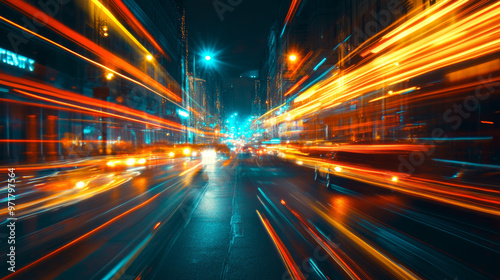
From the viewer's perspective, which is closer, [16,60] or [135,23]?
[16,60]

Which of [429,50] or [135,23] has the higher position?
[135,23]

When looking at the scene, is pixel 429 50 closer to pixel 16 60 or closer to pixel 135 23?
pixel 16 60

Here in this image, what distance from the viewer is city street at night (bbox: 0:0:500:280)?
442 centimetres

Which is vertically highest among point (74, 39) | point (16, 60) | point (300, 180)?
point (74, 39)

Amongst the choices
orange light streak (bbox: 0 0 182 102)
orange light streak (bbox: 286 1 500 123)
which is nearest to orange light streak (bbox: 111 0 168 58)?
orange light streak (bbox: 0 0 182 102)

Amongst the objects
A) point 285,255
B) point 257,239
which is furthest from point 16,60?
point 285,255

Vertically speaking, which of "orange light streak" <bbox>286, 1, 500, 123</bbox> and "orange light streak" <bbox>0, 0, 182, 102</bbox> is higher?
"orange light streak" <bbox>0, 0, 182, 102</bbox>

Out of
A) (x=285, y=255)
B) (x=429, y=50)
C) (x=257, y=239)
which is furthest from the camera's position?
(x=429, y=50)

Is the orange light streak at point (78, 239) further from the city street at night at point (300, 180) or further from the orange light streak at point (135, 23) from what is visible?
the orange light streak at point (135, 23)

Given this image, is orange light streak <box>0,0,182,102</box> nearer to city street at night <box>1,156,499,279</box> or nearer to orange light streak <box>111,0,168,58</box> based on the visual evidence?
orange light streak <box>111,0,168,58</box>

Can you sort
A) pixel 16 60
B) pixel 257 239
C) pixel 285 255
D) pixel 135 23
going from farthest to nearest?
pixel 135 23 < pixel 16 60 < pixel 257 239 < pixel 285 255

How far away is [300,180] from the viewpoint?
14.3 meters

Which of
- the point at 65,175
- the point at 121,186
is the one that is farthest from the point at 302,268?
the point at 65,175

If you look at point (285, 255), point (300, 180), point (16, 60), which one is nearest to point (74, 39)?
point (16, 60)
